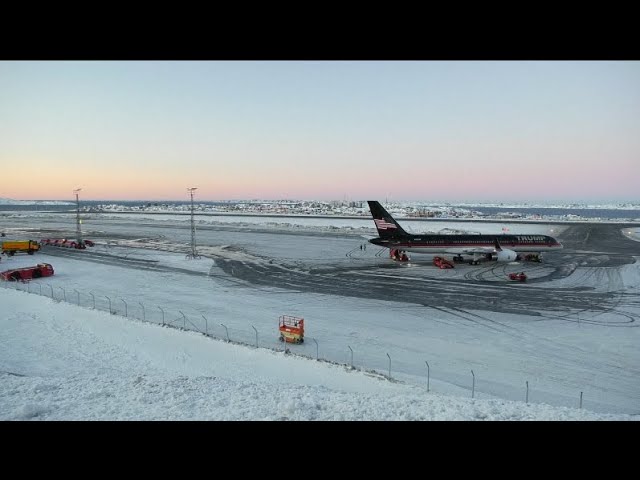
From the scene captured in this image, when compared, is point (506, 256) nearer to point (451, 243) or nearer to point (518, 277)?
point (451, 243)

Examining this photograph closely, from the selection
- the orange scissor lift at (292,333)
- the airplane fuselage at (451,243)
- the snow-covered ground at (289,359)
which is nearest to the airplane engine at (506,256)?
the airplane fuselage at (451,243)

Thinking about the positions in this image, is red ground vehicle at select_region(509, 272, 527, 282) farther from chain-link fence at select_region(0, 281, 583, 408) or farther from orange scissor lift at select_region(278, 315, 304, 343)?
orange scissor lift at select_region(278, 315, 304, 343)

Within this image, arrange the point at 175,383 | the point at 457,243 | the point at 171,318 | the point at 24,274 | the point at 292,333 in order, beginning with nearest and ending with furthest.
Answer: the point at 175,383 → the point at 292,333 → the point at 171,318 → the point at 24,274 → the point at 457,243

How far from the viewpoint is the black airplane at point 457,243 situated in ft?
134

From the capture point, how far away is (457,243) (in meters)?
40.8

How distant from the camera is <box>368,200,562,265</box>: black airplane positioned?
40781 mm

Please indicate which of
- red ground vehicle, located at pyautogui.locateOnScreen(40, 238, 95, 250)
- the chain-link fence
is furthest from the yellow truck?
the chain-link fence

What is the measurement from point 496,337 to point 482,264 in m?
23.4

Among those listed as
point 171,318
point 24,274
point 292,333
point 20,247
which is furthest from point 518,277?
point 20,247

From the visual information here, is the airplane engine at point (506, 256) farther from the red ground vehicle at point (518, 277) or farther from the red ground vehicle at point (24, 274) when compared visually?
the red ground vehicle at point (24, 274)
